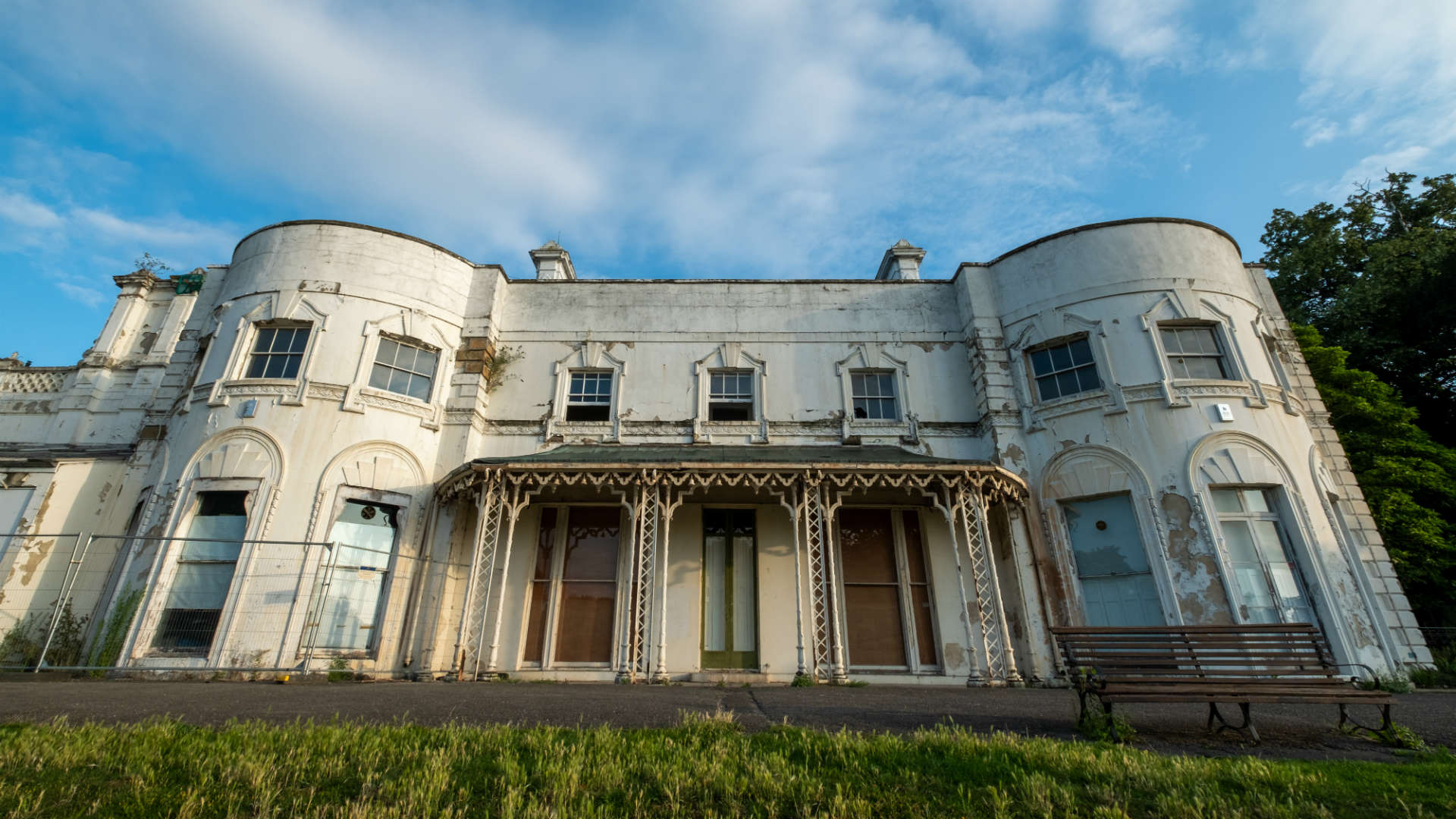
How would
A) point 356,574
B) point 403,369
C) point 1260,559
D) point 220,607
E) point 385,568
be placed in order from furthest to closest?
Result: point 403,369 → point 385,568 → point 356,574 → point 1260,559 → point 220,607

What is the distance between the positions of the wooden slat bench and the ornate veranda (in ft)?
13.8

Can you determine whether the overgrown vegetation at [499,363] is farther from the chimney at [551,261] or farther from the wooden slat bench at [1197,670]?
the wooden slat bench at [1197,670]

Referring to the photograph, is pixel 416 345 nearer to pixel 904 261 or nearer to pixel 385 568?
pixel 385 568

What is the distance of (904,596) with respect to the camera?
481 inches

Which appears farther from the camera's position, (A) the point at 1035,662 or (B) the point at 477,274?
(B) the point at 477,274

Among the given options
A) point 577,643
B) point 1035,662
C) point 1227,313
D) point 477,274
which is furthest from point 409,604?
point 1227,313

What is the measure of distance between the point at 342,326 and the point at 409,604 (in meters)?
5.68

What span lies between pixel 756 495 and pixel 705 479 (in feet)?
4.82

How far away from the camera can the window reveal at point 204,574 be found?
1062 cm

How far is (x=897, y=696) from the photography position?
326 inches

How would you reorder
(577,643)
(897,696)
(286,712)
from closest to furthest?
1. (286,712)
2. (897,696)
3. (577,643)

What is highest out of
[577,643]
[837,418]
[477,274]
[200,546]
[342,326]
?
[477,274]

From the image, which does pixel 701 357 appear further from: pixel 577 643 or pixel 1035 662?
pixel 1035 662

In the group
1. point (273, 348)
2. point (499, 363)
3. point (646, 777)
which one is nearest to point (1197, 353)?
point (646, 777)
